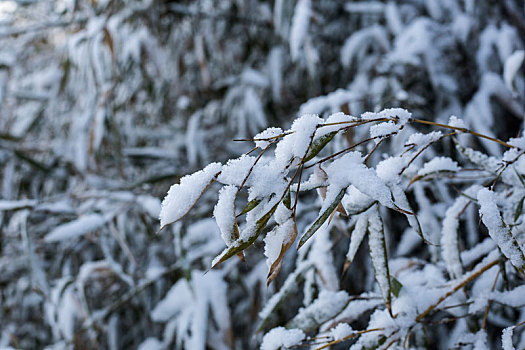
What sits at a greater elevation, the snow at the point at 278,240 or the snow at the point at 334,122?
the snow at the point at 334,122

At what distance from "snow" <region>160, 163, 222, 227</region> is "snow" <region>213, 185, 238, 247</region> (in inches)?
0.7

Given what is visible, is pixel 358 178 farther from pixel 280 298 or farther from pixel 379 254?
pixel 280 298

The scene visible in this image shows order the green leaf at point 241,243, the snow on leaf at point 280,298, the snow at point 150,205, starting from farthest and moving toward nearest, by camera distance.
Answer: the snow at point 150,205, the snow on leaf at point 280,298, the green leaf at point 241,243

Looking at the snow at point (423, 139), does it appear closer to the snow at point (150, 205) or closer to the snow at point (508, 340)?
the snow at point (508, 340)

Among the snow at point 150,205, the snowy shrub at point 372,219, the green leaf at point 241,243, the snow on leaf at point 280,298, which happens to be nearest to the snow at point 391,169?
the snowy shrub at point 372,219

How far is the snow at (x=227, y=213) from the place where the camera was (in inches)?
13.3

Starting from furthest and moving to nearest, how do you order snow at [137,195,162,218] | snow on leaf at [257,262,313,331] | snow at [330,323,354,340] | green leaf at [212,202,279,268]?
snow at [137,195,162,218]
snow on leaf at [257,262,313,331]
snow at [330,323,354,340]
green leaf at [212,202,279,268]

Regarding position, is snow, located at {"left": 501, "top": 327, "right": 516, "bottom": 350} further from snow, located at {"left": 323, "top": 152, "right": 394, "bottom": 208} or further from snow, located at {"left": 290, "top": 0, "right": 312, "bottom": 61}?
snow, located at {"left": 290, "top": 0, "right": 312, "bottom": 61}

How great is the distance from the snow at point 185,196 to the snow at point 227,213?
2cm

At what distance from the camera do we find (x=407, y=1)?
1177mm

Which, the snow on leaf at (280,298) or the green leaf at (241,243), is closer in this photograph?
the green leaf at (241,243)

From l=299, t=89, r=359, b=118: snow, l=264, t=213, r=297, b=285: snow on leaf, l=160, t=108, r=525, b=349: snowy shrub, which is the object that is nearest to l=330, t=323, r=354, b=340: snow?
l=160, t=108, r=525, b=349: snowy shrub

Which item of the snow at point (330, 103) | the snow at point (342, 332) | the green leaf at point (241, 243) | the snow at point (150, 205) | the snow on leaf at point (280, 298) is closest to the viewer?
the green leaf at point (241, 243)

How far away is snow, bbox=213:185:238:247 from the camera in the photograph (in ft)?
1.11
